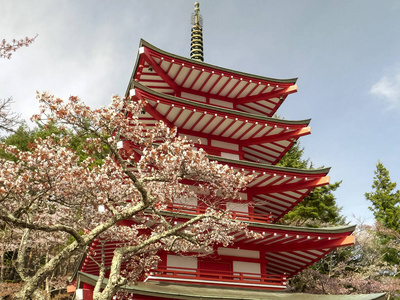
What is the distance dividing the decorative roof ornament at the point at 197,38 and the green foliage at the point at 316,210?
1250 cm

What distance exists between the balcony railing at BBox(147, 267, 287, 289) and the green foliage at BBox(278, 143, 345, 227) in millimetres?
10629

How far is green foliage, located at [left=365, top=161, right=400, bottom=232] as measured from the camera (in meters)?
31.5

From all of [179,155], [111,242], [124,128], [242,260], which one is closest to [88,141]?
Answer: [124,128]

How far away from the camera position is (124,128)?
33.5ft

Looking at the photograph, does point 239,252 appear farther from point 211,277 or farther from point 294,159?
point 294,159

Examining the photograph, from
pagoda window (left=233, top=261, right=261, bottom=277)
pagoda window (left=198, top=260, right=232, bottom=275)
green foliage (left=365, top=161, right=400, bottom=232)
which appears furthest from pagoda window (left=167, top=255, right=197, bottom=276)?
green foliage (left=365, top=161, right=400, bottom=232)

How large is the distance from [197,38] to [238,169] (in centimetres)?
1268

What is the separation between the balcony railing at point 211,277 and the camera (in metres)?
14.3

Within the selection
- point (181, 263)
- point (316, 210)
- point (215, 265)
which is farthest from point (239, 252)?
point (316, 210)

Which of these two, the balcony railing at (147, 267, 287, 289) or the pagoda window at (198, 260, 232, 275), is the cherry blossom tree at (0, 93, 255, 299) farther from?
the pagoda window at (198, 260, 232, 275)

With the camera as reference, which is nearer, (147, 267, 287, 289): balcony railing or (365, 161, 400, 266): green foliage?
(147, 267, 287, 289): balcony railing

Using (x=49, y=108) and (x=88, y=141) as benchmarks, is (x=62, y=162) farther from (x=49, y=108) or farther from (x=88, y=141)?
(x=49, y=108)

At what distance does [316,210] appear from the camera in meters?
28.8

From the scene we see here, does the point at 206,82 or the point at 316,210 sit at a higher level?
the point at 206,82
